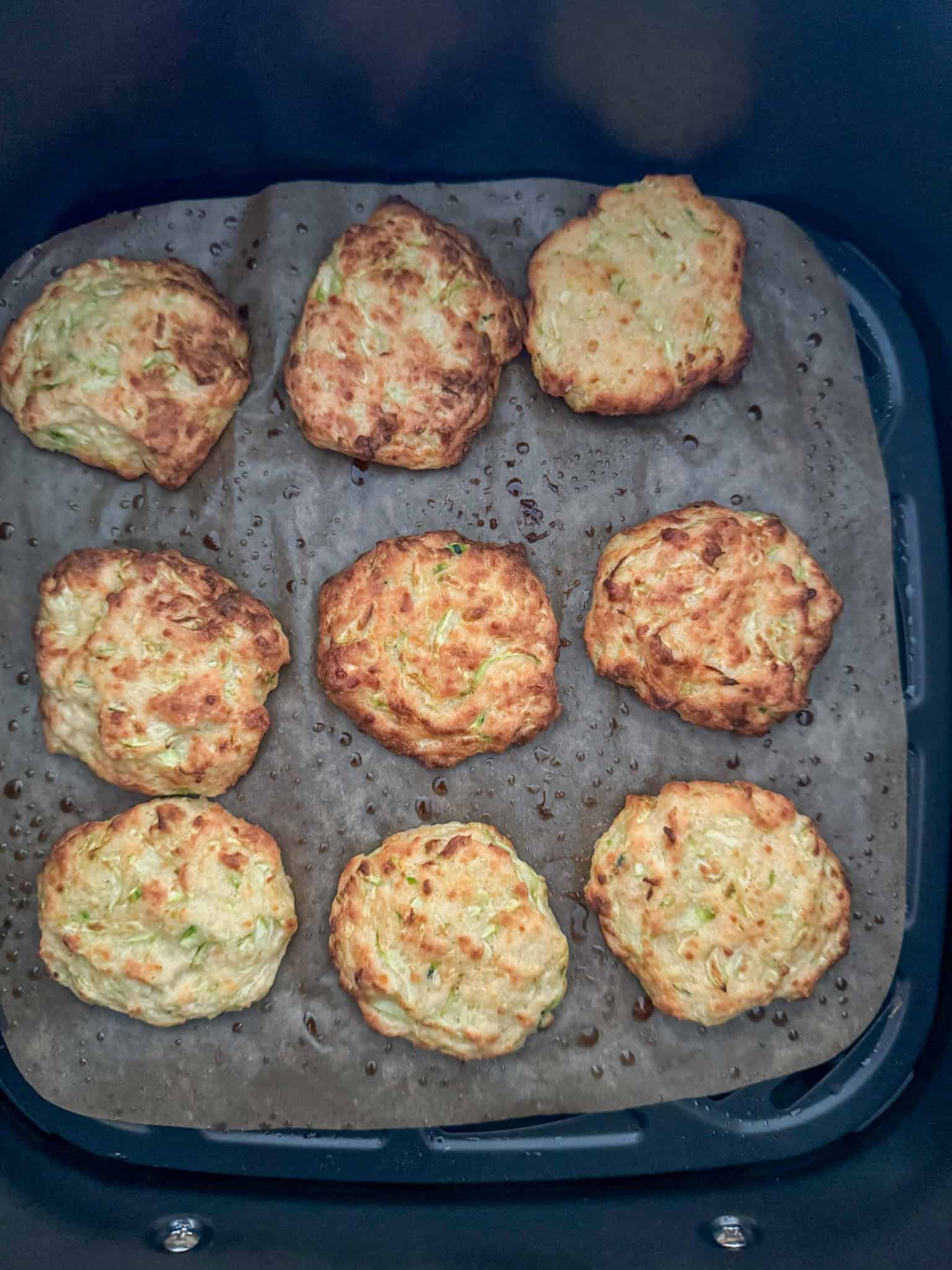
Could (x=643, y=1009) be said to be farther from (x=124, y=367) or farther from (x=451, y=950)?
(x=124, y=367)

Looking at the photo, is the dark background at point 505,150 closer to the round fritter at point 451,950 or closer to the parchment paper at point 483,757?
the parchment paper at point 483,757

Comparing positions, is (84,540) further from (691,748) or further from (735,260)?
(735,260)

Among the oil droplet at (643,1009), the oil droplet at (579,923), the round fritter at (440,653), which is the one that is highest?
the round fritter at (440,653)

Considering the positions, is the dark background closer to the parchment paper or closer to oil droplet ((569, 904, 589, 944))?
the parchment paper

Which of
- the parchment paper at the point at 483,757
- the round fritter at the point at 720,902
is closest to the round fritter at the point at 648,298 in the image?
the parchment paper at the point at 483,757

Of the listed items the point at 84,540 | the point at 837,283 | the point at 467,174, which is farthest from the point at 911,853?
the point at 84,540

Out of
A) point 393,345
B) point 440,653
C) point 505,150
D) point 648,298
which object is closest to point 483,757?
point 440,653

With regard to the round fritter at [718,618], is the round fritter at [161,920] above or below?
below

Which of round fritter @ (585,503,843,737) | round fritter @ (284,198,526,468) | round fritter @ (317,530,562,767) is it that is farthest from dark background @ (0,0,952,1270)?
round fritter @ (317,530,562,767)
